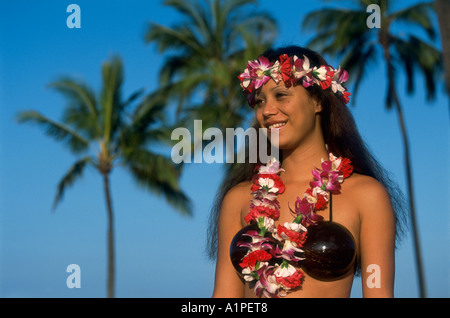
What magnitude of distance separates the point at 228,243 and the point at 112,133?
20402 millimetres

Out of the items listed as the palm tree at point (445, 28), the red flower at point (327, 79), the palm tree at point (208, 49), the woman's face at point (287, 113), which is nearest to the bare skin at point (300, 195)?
the woman's face at point (287, 113)

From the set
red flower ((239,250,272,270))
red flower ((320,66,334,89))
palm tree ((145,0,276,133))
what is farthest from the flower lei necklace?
palm tree ((145,0,276,133))

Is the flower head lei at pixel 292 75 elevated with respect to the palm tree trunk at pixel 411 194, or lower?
lower

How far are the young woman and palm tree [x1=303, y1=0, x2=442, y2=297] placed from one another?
64.1 ft

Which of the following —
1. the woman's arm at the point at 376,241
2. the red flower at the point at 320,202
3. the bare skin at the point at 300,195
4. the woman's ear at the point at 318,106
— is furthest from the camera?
the woman's ear at the point at 318,106

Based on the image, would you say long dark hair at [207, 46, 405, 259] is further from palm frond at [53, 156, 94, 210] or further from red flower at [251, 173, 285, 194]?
palm frond at [53, 156, 94, 210]

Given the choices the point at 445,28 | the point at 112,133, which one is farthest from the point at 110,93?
the point at 445,28

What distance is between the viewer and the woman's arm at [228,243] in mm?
3432

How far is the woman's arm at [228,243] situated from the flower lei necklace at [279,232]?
0.12 metres

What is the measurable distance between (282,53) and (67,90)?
20.4 m

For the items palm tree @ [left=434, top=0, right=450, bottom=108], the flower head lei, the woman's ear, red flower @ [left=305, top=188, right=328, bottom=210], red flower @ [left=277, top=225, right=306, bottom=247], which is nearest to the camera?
red flower @ [left=277, top=225, right=306, bottom=247]

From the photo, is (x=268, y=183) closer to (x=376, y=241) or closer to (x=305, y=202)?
(x=305, y=202)

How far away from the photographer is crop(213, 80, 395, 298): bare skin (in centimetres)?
312

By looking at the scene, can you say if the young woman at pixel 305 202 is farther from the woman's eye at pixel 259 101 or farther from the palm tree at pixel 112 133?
the palm tree at pixel 112 133
